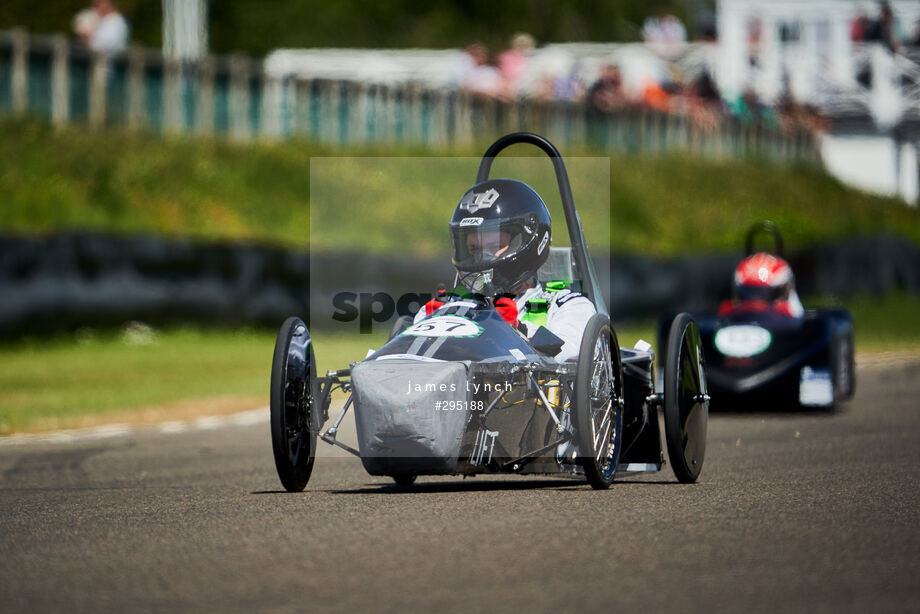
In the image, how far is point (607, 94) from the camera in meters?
30.2

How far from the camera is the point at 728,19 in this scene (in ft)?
131

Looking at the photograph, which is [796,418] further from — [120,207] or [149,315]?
[120,207]

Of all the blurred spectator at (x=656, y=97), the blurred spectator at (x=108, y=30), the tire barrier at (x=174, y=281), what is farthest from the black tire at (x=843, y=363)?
the blurred spectator at (x=656, y=97)

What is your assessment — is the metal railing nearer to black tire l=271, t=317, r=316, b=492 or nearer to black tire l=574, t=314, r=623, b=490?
black tire l=271, t=317, r=316, b=492

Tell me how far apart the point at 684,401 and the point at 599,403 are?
680 mm

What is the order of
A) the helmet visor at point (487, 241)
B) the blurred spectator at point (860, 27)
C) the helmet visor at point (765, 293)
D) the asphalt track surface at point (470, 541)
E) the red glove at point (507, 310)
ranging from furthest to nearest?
1. the blurred spectator at point (860, 27)
2. the helmet visor at point (765, 293)
3. the helmet visor at point (487, 241)
4. the red glove at point (507, 310)
5. the asphalt track surface at point (470, 541)

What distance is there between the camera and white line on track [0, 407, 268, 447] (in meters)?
11.5

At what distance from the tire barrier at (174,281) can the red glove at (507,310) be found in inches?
360

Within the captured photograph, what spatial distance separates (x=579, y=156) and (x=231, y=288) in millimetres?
12398

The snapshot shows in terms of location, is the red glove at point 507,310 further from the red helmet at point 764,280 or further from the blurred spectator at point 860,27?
the blurred spectator at point 860,27

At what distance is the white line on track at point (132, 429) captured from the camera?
11453 millimetres

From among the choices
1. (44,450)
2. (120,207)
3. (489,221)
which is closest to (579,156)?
(120,207)

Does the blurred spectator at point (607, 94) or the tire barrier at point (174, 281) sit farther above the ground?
the blurred spectator at point (607, 94)

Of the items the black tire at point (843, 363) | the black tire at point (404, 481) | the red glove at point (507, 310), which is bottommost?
the black tire at point (843, 363)
